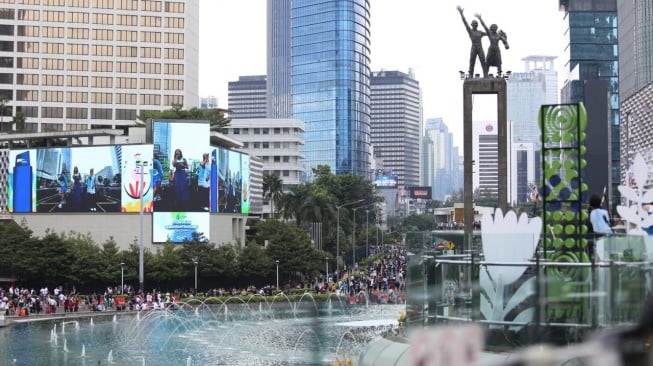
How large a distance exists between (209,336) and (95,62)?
7438 centimetres

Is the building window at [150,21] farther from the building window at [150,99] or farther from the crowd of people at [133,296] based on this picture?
the crowd of people at [133,296]

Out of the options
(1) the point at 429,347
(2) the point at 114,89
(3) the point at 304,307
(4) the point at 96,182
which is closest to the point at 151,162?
(4) the point at 96,182

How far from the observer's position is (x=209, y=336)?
142 ft

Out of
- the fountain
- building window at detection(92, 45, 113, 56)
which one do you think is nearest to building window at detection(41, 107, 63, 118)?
building window at detection(92, 45, 113, 56)

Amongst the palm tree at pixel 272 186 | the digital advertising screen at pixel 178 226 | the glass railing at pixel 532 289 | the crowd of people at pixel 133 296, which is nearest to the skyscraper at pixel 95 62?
the palm tree at pixel 272 186

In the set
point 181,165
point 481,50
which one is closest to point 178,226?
point 181,165

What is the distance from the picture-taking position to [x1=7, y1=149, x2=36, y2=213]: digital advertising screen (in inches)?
3009

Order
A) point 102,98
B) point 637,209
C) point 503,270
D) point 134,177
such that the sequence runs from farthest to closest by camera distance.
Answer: point 102,98 < point 134,177 < point 637,209 < point 503,270

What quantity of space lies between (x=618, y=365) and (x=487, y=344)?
1340cm

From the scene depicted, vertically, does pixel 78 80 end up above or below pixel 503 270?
above

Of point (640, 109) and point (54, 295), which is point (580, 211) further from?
point (640, 109)

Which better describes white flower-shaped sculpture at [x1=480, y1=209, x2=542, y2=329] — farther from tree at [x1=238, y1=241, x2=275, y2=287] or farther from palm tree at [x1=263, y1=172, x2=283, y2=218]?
palm tree at [x1=263, y1=172, x2=283, y2=218]

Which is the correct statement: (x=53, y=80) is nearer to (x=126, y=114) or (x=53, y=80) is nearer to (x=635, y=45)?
(x=126, y=114)

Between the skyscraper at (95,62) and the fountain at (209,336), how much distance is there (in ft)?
180
